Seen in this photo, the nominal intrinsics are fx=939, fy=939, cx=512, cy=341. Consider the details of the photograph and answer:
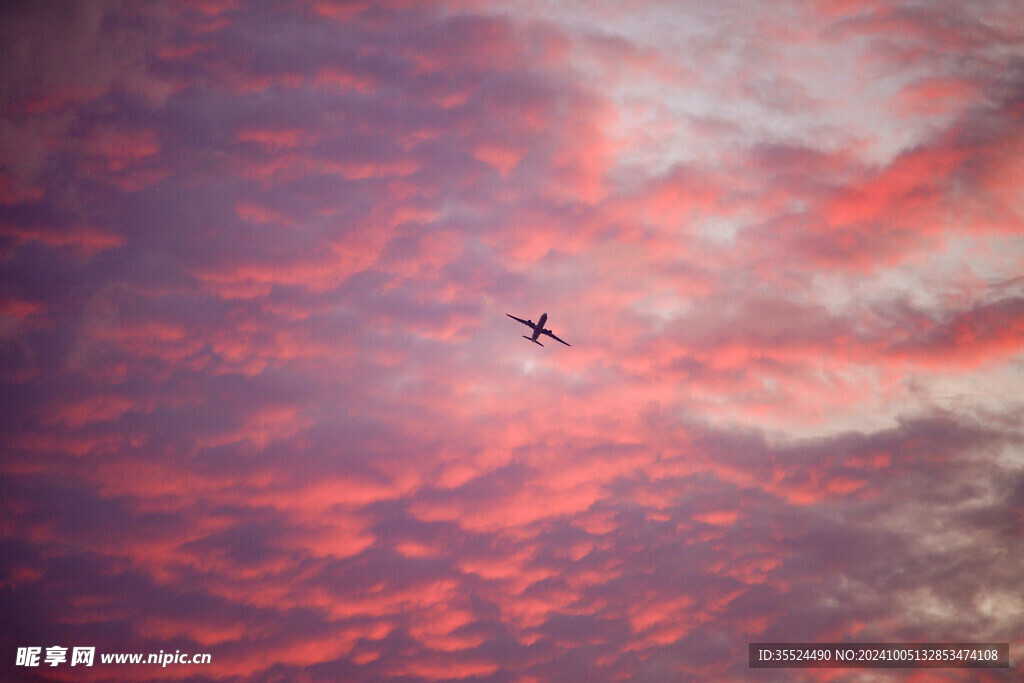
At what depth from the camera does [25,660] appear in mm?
199250

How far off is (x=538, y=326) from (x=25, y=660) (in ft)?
428

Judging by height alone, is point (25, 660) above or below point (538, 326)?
below

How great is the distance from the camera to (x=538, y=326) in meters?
181

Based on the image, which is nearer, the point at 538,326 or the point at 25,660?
the point at 538,326
